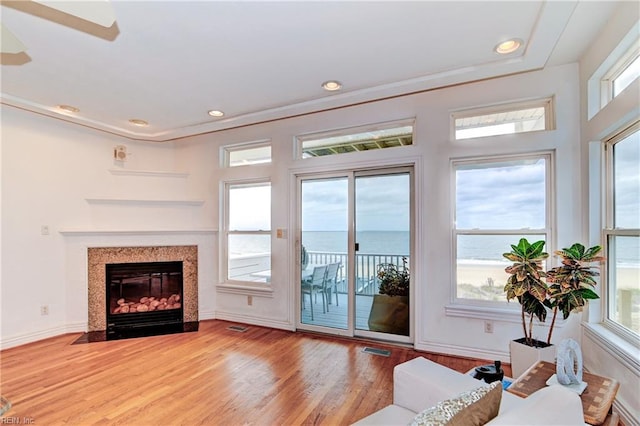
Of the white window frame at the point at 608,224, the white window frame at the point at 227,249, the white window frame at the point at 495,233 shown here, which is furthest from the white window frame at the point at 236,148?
the white window frame at the point at 608,224

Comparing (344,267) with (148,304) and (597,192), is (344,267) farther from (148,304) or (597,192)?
(148,304)

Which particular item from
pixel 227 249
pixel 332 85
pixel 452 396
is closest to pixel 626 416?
pixel 452 396

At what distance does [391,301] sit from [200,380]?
2092mm

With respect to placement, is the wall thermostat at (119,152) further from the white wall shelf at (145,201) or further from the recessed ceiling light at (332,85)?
the recessed ceiling light at (332,85)

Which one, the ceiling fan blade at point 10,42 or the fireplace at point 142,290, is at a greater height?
the ceiling fan blade at point 10,42

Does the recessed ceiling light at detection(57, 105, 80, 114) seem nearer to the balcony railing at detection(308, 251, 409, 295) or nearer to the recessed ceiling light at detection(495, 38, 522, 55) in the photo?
the balcony railing at detection(308, 251, 409, 295)

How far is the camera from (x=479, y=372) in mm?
2225

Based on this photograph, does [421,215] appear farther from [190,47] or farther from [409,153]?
[190,47]

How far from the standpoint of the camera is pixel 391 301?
11.8ft

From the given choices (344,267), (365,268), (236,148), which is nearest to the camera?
(365,268)

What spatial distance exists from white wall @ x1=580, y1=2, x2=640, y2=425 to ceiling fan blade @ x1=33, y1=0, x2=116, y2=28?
3065 mm

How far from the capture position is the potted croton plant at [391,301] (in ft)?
11.6

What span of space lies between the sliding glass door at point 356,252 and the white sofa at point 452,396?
188 cm

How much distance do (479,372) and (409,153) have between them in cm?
212
